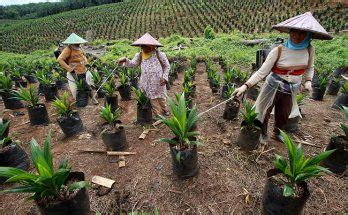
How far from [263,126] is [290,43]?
4.66 ft

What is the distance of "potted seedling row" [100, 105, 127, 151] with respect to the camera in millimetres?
3812

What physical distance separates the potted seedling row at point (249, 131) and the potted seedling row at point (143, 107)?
2.01 m

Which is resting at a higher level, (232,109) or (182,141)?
(182,141)

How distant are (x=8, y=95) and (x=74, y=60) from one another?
7.60 feet

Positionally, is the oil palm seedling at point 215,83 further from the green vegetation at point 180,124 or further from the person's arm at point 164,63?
the green vegetation at point 180,124

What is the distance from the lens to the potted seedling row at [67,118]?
4.37 metres

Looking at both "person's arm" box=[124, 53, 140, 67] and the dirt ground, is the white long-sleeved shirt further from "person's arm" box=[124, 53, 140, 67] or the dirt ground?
"person's arm" box=[124, 53, 140, 67]

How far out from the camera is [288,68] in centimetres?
326

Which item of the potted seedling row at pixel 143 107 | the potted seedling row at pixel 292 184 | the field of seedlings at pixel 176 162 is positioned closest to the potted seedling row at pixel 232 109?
the field of seedlings at pixel 176 162

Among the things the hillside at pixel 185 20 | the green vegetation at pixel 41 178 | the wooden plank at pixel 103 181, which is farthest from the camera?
the hillside at pixel 185 20

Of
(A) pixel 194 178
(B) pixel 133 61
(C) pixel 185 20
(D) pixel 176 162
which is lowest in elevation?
(A) pixel 194 178

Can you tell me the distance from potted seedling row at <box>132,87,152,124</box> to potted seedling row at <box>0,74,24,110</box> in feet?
12.6

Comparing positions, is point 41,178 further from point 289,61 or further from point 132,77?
point 132,77


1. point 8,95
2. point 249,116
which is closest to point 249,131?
point 249,116
